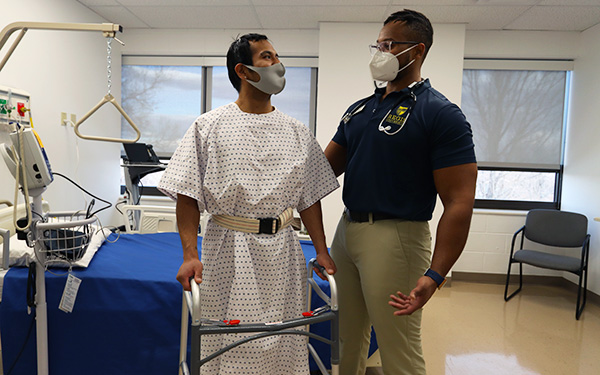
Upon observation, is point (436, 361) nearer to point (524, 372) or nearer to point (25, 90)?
point (524, 372)

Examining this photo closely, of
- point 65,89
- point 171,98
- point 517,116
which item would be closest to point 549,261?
point 517,116

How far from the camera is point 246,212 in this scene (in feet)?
4.36

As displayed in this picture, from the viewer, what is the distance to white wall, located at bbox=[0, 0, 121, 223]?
309 centimetres

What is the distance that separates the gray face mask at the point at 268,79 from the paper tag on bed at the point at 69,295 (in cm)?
131

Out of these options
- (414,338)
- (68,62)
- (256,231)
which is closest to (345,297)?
(414,338)

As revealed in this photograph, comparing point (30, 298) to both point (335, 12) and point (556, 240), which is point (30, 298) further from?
point (556, 240)

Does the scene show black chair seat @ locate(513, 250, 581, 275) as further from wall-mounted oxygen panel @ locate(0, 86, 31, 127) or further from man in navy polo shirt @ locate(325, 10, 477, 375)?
wall-mounted oxygen panel @ locate(0, 86, 31, 127)

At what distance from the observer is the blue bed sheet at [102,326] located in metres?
1.95

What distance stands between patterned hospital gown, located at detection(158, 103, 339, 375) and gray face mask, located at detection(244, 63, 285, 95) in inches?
3.6

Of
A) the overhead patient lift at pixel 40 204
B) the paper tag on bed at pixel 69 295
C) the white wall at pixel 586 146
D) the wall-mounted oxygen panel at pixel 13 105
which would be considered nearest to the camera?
the overhead patient lift at pixel 40 204

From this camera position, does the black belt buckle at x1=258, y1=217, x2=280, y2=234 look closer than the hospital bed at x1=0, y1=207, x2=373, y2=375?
Yes

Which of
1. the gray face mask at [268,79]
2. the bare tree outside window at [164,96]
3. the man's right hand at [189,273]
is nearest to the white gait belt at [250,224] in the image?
the man's right hand at [189,273]

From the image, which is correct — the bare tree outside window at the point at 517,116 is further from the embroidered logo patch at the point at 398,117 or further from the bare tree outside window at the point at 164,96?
the embroidered logo patch at the point at 398,117

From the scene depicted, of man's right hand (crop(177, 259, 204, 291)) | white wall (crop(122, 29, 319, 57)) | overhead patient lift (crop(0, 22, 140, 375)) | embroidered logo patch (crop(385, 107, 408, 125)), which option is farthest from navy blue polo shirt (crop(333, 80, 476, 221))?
white wall (crop(122, 29, 319, 57))
